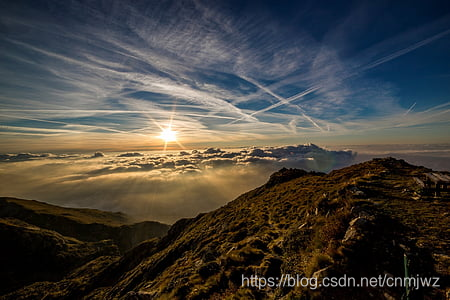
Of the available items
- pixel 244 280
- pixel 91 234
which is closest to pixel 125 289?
pixel 244 280

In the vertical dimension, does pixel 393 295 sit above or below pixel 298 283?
above

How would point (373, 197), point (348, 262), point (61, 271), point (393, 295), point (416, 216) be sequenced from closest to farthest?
1. point (393, 295)
2. point (348, 262)
3. point (416, 216)
4. point (373, 197)
5. point (61, 271)

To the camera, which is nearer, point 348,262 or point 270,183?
point 348,262

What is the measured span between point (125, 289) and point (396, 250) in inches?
1815

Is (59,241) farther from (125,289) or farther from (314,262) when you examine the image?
(314,262)

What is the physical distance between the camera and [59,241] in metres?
125

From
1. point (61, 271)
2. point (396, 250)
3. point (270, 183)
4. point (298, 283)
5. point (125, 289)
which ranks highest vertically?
point (396, 250)

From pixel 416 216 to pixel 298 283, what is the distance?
9.61 metres

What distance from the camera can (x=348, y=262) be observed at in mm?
8070

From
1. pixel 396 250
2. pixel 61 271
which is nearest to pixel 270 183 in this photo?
pixel 396 250

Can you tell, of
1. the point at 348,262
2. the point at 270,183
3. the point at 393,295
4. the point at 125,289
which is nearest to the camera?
the point at 393,295

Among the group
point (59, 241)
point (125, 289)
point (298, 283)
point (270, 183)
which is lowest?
point (59, 241)

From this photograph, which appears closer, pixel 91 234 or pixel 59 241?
pixel 59 241

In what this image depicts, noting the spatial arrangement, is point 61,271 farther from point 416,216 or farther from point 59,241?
point 416,216
